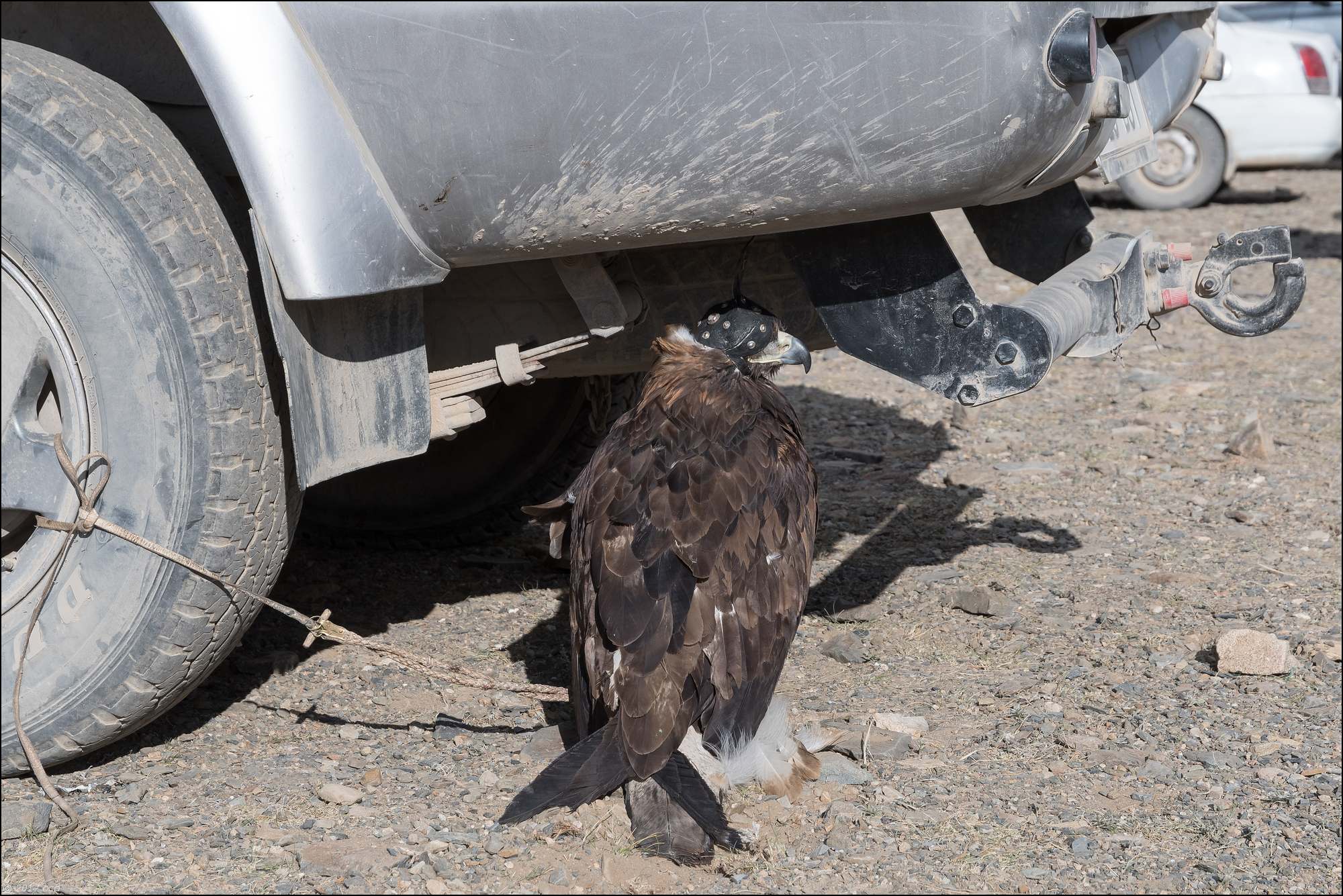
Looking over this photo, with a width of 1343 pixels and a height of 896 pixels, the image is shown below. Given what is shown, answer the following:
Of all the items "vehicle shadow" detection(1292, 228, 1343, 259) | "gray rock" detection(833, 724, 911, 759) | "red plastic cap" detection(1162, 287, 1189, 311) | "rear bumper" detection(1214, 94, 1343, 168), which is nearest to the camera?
"gray rock" detection(833, 724, 911, 759)

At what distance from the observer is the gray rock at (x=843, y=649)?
4.15 meters

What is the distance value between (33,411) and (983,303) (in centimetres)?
242

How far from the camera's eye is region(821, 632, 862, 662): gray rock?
13.6 feet

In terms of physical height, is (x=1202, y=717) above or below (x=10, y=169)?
below

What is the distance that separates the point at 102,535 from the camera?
3072 mm

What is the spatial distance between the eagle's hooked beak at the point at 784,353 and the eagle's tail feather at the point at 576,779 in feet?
3.94

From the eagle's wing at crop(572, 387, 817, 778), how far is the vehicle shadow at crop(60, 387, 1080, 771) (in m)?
0.63

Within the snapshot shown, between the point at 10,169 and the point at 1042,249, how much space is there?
9.57 feet

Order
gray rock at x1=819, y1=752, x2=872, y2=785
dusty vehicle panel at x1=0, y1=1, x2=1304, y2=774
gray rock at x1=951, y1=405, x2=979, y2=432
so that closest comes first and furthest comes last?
dusty vehicle panel at x1=0, y1=1, x2=1304, y2=774 < gray rock at x1=819, y1=752, x2=872, y2=785 < gray rock at x1=951, y1=405, x2=979, y2=432

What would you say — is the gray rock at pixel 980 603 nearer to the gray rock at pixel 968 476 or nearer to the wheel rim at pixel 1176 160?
the gray rock at pixel 968 476

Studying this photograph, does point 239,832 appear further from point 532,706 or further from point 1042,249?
point 1042,249

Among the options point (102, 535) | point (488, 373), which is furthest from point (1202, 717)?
point (102, 535)

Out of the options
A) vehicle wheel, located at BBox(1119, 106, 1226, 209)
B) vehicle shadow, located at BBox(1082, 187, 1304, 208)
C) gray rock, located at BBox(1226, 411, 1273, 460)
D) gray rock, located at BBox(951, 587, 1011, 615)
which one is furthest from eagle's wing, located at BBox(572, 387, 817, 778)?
vehicle shadow, located at BBox(1082, 187, 1304, 208)

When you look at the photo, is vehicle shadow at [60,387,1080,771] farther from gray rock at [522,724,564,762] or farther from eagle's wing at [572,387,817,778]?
eagle's wing at [572,387,817,778]
